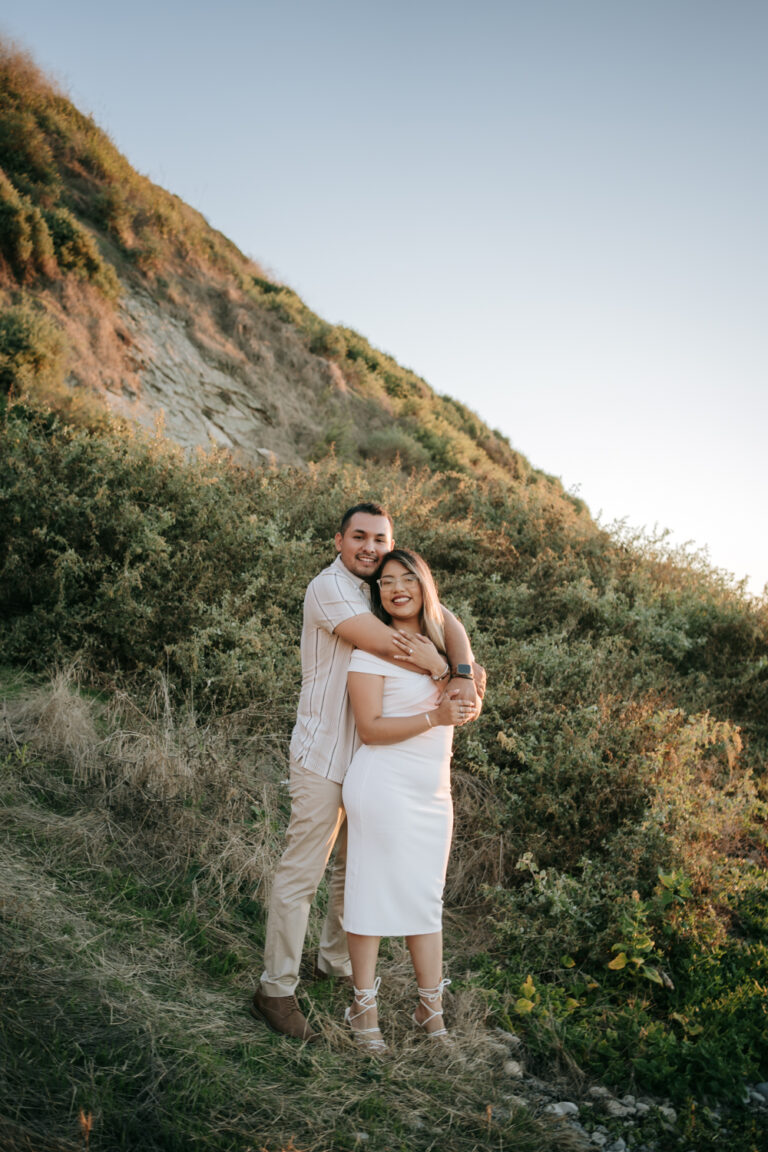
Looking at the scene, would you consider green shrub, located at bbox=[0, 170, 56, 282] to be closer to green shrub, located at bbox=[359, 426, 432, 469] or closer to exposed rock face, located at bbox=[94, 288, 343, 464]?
exposed rock face, located at bbox=[94, 288, 343, 464]

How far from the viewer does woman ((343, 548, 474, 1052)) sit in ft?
10.7

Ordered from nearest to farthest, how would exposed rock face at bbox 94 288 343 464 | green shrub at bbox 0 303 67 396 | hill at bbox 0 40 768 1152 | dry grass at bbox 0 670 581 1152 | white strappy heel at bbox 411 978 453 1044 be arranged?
dry grass at bbox 0 670 581 1152 < hill at bbox 0 40 768 1152 < white strappy heel at bbox 411 978 453 1044 < green shrub at bbox 0 303 67 396 < exposed rock face at bbox 94 288 343 464

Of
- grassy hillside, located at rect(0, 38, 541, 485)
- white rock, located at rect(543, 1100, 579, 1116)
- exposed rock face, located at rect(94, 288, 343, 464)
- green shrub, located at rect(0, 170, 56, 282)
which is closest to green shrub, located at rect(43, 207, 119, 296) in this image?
grassy hillside, located at rect(0, 38, 541, 485)

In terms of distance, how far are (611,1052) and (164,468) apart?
627cm

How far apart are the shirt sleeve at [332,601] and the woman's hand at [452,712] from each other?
21.5 inches

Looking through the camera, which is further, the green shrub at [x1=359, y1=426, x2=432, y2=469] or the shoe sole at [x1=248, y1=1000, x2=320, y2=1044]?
the green shrub at [x1=359, y1=426, x2=432, y2=469]

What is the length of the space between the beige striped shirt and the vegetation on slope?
1184 millimetres

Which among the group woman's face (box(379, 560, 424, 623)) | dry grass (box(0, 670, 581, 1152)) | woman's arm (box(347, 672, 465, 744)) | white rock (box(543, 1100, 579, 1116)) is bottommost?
dry grass (box(0, 670, 581, 1152))

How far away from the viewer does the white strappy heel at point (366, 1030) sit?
3217 millimetres

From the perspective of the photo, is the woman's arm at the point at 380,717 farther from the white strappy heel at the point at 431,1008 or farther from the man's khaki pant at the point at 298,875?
the white strappy heel at the point at 431,1008

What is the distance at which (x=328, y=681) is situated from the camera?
11.4ft

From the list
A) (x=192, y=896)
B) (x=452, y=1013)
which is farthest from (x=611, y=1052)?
(x=192, y=896)

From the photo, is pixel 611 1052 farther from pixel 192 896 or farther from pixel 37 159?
pixel 37 159

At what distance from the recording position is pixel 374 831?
328 centimetres
